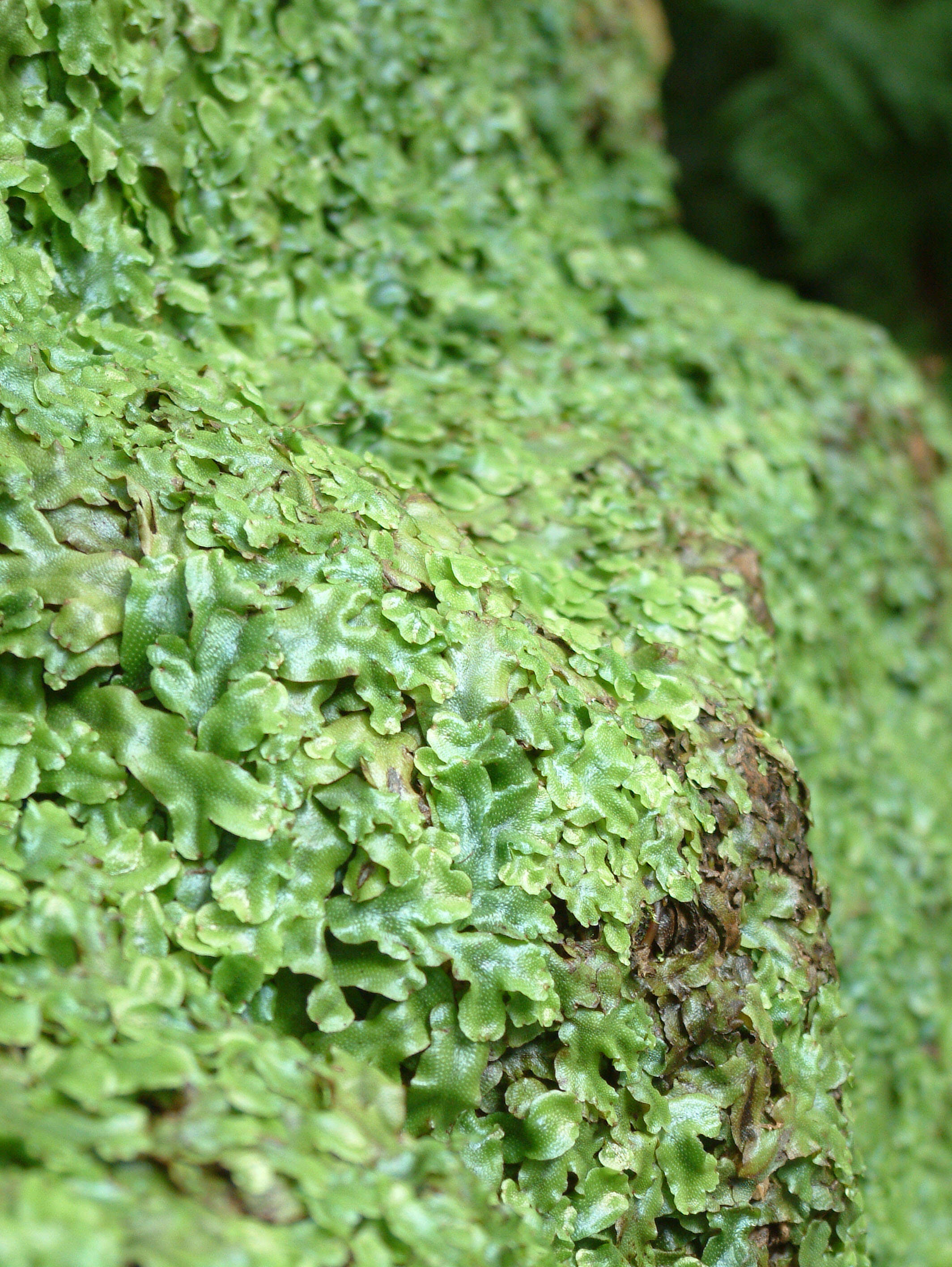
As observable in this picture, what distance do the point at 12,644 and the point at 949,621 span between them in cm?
330

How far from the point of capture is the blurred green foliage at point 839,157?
631 cm

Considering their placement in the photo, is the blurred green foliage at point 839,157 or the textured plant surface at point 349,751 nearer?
the textured plant surface at point 349,751

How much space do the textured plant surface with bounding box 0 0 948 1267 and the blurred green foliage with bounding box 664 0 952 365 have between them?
4.22 metres

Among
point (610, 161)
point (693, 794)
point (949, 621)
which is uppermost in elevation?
point (610, 161)

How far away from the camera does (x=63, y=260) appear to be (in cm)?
206

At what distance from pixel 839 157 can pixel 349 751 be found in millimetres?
6141

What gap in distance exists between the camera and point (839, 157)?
6.52m

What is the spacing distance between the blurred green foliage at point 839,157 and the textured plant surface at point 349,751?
422 cm

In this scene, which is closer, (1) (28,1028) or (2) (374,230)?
(1) (28,1028)

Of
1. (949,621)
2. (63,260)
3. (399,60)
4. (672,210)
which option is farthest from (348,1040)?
(672,210)

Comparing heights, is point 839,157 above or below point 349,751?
above

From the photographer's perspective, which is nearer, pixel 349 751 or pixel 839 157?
pixel 349 751

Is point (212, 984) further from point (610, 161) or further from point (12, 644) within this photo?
point (610, 161)

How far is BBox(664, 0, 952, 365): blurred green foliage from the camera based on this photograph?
6.31 metres
